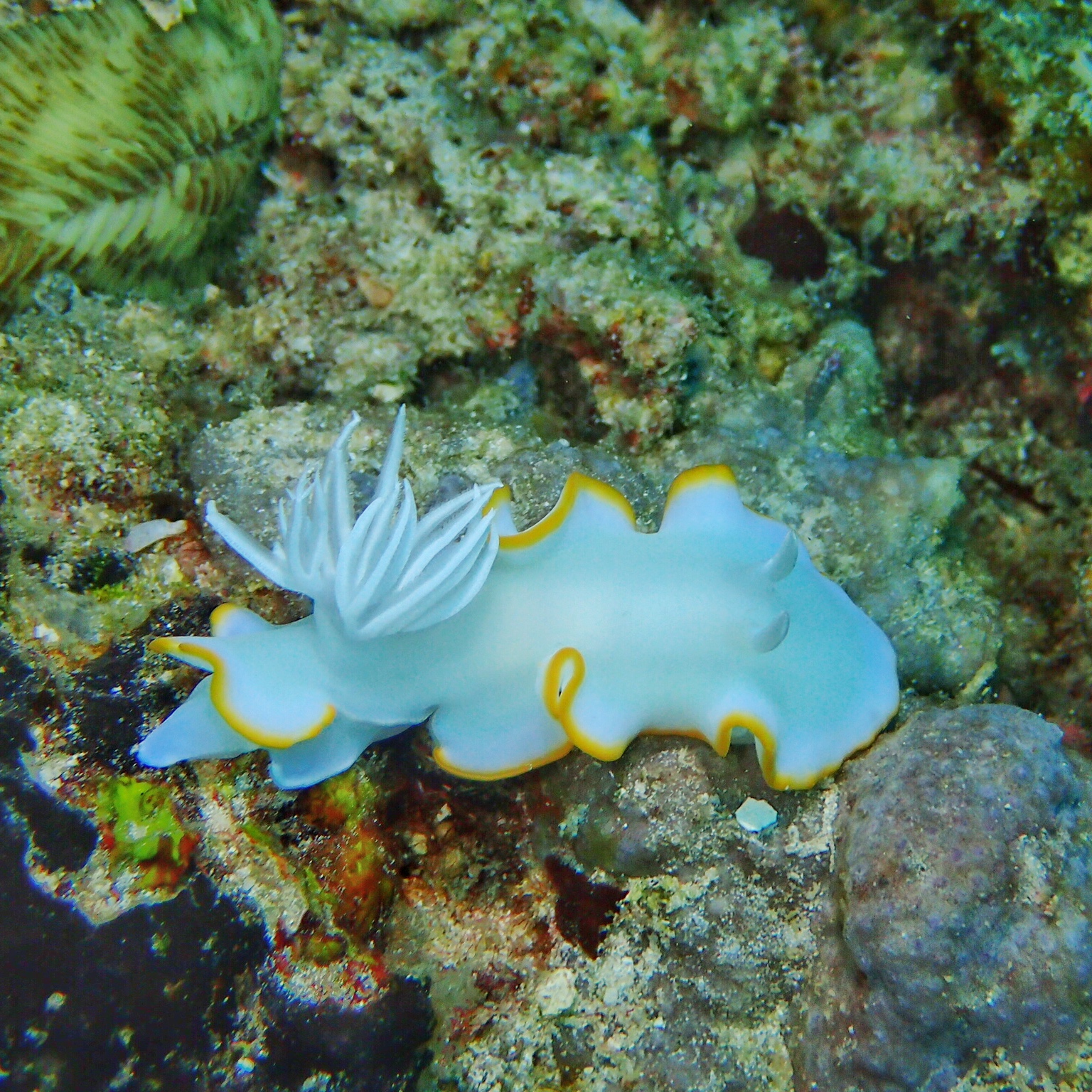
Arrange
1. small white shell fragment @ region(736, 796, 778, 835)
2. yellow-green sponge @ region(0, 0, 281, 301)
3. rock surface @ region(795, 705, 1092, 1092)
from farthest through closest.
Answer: yellow-green sponge @ region(0, 0, 281, 301) < small white shell fragment @ region(736, 796, 778, 835) < rock surface @ region(795, 705, 1092, 1092)

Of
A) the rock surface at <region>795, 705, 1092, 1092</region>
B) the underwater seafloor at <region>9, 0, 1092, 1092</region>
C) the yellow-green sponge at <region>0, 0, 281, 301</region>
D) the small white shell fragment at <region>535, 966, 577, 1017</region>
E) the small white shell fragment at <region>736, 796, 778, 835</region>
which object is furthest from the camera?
the yellow-green sponge at <region>0, 0, 281, 301</region>

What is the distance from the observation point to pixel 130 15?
2.82 metres

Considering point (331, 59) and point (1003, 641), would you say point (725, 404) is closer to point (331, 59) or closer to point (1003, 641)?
point (1003, 641)

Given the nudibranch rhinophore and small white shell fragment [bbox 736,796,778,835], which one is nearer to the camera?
the nudibranch rhinophore

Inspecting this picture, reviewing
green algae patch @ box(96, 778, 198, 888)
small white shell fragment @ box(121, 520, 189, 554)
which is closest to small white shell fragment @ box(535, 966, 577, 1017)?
green algae patch @ box(96, 778, 198, 888)

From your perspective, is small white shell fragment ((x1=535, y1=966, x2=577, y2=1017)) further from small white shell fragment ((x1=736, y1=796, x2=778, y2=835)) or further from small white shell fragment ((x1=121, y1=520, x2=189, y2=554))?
small white shell fragment ((x1=121, y1=520, x2=189, y2=554))

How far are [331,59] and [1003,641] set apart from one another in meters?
4.08

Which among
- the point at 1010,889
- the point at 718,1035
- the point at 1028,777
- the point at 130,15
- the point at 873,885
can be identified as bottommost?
the point at 718,1035

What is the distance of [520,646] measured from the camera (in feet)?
7.98

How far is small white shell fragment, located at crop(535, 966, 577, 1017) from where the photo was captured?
2.59 metres

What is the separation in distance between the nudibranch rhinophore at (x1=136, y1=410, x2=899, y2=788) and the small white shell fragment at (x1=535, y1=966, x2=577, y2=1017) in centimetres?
77

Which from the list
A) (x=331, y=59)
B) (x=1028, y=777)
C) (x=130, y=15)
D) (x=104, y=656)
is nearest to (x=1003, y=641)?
(x=1028, y=777)

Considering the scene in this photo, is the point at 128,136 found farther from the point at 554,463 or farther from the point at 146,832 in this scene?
the point at 146,832

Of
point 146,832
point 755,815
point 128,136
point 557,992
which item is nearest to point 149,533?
point 146,832
